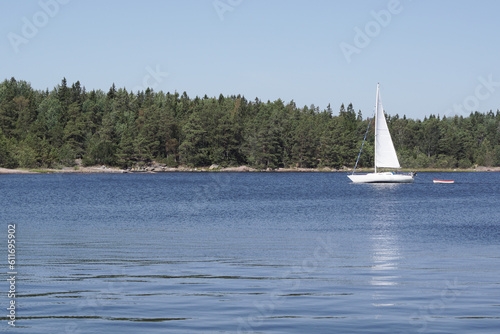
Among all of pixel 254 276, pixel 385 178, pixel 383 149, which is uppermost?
pixel 383 149

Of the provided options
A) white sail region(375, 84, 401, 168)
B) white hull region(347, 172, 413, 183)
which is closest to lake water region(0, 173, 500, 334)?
white sail region(375, 84, 401, 168)

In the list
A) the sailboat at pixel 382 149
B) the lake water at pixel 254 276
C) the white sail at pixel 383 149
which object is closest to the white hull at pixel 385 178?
the sailboat at pixel 382 149

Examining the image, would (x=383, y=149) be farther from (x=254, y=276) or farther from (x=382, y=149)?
(x=254, y=276)

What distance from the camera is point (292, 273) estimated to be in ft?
85.1

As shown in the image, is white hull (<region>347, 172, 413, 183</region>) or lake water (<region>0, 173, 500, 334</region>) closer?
lake water (<region>0, 173, 500, 334</region>)

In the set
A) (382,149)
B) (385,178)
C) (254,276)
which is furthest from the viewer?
(385,178)

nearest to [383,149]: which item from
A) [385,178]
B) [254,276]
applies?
[385,178]

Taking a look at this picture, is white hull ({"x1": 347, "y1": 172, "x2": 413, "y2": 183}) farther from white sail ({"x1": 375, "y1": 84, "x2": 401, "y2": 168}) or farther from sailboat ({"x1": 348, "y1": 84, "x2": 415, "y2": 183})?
white sail ({"x1": 375, "y1": 84, "x2": 401, "y2": 168})

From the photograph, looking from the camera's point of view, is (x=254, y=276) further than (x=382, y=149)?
No

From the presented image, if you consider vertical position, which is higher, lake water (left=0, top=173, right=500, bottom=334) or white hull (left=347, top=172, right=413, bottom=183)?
white hull (left=347, top=172, right=413, bottom=183)

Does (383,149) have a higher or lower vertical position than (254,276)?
higher

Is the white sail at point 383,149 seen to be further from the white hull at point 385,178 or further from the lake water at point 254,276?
the lake water at point 254,276

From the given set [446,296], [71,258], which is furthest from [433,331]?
[71,258]

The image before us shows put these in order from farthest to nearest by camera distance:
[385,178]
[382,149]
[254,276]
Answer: [385,178], [382,149], [254,276]
